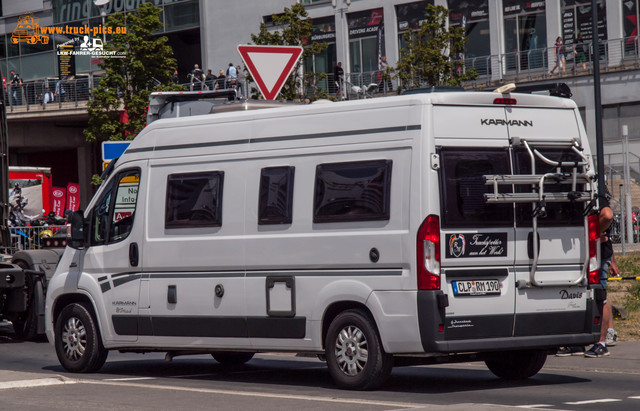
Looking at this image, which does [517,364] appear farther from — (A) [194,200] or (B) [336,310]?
(A) [194,200]

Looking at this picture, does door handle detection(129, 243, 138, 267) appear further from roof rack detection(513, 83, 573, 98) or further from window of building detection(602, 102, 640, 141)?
window of building detection(602, 102, 640, 141)

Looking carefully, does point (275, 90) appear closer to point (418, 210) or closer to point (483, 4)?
point (418, 210)

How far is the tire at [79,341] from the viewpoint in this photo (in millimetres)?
12773

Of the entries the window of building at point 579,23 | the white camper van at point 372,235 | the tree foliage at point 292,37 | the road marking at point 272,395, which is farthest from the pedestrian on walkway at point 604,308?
the window of building at point 579,23

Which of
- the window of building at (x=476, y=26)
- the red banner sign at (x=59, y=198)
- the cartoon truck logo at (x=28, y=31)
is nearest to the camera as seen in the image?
the red banner sign at (x=59, y=198)

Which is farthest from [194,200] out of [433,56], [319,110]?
[433,56]

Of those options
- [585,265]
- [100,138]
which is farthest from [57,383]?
[100,138]

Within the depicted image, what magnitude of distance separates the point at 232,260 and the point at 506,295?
2.70 metres

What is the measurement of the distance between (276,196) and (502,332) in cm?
246

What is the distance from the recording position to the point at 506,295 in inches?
409

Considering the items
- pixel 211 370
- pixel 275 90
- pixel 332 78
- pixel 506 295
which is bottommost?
pixel 211 370

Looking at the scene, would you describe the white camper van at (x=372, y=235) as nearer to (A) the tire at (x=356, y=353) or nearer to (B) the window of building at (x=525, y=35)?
(A) the tire at (x=356, y=353)

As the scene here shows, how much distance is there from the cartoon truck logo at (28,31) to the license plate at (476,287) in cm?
4811

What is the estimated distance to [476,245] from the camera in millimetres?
10227
